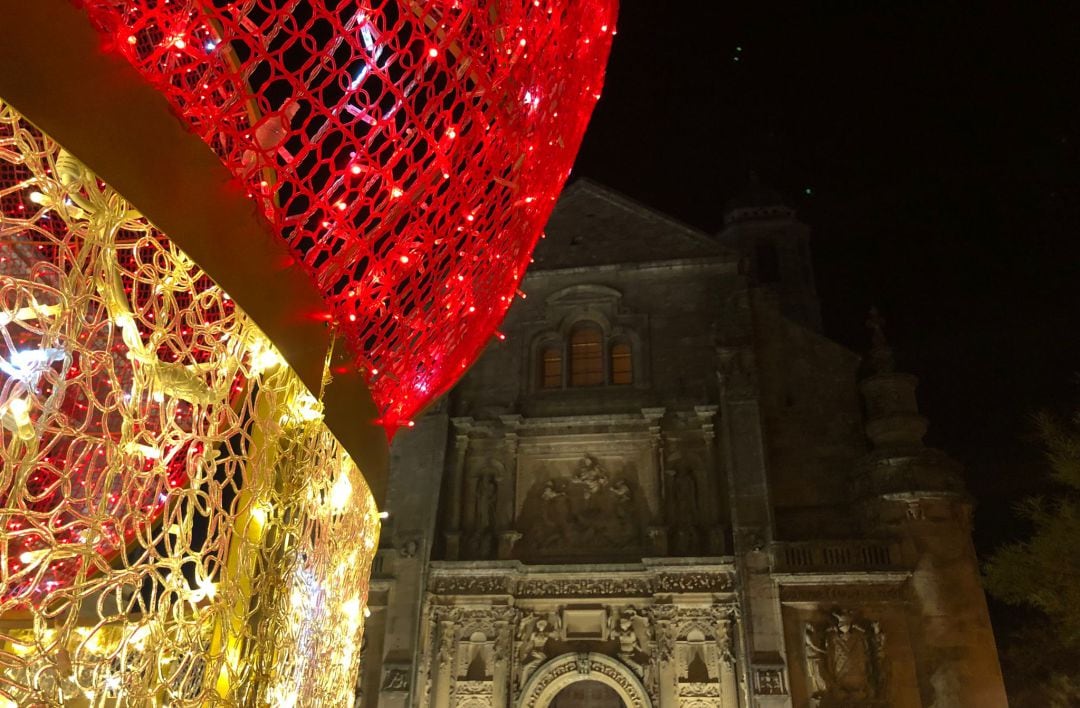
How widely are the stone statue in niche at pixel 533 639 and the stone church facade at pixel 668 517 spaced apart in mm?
37

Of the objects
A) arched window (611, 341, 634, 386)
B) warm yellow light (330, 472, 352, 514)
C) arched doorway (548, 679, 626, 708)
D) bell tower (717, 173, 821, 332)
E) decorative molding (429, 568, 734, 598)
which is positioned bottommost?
warm yellow light (330, 472, 352, 514)

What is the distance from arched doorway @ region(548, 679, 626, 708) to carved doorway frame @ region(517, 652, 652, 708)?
0.64 m

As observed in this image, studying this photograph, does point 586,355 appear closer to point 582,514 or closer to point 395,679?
point 582,514

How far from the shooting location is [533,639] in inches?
558

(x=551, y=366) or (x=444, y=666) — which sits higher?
(x=551, y=366)

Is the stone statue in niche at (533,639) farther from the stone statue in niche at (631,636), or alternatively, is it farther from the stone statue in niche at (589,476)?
the stone statue in niche at (589,476)

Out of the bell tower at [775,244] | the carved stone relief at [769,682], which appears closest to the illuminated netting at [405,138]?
the carved stone relief at [769,682]

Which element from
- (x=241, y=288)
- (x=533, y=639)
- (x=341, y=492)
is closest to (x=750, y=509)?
(x=533, y=639)

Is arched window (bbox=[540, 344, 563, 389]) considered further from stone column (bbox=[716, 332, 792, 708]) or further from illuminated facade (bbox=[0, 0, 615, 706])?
illuminated facade (bbox=[0, 0, 615, 706])

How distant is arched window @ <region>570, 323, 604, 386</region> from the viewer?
1719 centimetres

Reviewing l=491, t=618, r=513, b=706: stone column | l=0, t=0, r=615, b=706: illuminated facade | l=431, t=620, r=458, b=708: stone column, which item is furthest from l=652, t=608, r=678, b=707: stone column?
l=0, t=0, r=615, b=706: illuminated facade

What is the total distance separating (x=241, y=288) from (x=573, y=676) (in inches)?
510

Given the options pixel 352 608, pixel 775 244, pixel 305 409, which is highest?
pixel 775 244

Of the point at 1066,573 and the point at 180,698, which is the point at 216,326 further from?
the point at 1066,573
